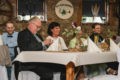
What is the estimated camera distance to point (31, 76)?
442 cm

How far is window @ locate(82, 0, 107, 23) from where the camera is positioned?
8.79 metres

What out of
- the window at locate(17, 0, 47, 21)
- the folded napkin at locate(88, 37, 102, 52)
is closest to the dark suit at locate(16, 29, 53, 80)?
the folded napkin at locate(88, 37, 102, 52)

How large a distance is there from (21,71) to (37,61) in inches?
13.8

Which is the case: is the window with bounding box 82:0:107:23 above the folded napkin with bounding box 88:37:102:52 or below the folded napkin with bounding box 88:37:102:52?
above

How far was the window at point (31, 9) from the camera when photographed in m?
8.25

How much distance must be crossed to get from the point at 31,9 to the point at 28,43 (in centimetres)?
393

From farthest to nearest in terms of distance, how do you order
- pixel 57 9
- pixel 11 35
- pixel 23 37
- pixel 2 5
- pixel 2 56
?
pixel 57 9 < pixel 2 5 < pixel 11 35 < pixel 2 56 < pixel 23 37

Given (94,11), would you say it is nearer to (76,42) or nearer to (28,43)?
(76,42)

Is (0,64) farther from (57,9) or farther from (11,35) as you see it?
(57,9)

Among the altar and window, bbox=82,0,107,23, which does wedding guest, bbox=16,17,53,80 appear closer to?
the altar

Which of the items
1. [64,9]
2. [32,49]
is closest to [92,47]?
[32,49]

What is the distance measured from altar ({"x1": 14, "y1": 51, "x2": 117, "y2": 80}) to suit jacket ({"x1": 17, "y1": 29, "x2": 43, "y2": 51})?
0.87ft

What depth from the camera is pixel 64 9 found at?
847 cm

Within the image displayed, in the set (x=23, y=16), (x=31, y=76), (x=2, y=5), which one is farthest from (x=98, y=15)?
(x=31, y=76)
